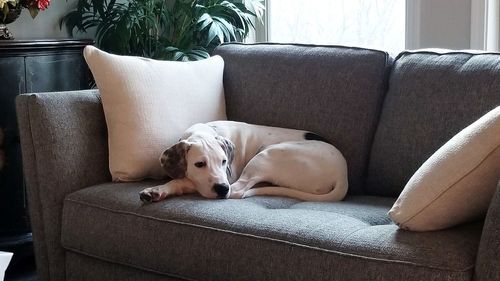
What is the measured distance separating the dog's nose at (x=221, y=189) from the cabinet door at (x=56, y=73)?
1222 millimetres

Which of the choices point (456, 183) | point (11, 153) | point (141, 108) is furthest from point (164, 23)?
point (456, 183)

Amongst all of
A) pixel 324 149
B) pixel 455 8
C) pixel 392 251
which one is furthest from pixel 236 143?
pixel 455 8

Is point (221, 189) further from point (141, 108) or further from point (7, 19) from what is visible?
point (7, 19)

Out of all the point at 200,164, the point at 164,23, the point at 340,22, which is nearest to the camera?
the point at 200,164

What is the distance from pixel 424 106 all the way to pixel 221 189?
28.6 inches

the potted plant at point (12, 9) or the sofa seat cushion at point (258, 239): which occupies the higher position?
the potted plant at point (12, 9)

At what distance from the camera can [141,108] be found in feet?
8.82

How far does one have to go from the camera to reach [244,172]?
2.65m

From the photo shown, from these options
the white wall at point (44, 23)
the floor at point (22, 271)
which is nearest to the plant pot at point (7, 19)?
the white wall at point (44, 23)

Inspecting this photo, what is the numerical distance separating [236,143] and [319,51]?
1.57 ft

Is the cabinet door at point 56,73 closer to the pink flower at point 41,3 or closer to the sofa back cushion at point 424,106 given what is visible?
the pink flower at point 41,3

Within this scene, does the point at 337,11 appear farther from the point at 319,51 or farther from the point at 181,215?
the point at 181,215

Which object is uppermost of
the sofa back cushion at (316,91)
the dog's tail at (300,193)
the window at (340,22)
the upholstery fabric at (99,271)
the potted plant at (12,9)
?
the potted plant at (12,9)

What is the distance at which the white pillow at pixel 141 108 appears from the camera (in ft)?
8.73
